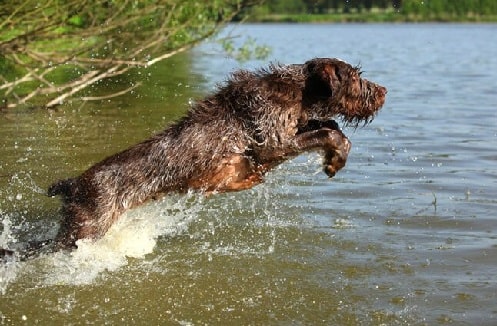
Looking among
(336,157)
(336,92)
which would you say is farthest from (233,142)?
(336,92)

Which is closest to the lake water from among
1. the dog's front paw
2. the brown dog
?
the brown dog

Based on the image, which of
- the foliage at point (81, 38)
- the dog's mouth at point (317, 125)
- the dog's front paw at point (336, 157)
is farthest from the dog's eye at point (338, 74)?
the foliage at point (81, 38)

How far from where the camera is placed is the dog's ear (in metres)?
7.05

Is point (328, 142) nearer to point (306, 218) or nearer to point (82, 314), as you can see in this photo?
point (306, 218)

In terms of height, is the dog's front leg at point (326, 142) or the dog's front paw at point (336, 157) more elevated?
the dog's front leg at point (326, 142)

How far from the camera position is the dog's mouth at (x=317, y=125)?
7.27 metres

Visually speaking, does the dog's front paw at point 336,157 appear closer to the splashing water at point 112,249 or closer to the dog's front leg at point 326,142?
the dog's front leg at point 326,142

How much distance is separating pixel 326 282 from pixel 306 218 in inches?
77.3

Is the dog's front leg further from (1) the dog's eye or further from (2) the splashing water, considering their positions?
(2) the splashing water

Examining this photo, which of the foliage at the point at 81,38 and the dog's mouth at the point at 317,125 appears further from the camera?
the dog's mouth at the point at 317,125

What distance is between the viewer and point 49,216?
27.6 feet

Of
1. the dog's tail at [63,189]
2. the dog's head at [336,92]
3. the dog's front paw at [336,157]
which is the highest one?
the dog's head at [336,92]

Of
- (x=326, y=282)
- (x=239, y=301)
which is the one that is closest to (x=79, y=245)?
(x=239, y=301)

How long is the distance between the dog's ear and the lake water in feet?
2.83
